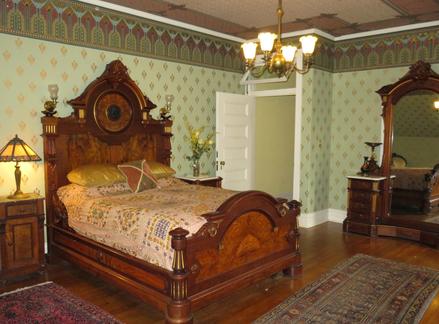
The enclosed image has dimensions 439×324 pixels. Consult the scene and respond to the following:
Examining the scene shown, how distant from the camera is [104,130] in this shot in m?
4.72

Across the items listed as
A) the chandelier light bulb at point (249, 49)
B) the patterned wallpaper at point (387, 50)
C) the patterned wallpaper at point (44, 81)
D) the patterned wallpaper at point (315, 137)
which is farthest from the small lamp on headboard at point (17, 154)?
the patterned wallpaper at point (387, 50)

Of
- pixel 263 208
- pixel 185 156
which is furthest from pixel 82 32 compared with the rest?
pixel 263 208

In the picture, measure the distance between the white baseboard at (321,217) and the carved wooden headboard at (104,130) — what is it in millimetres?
2462

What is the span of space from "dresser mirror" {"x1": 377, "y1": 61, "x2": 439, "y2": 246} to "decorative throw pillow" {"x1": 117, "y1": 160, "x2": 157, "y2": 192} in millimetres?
3424

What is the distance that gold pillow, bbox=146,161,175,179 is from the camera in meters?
4.87

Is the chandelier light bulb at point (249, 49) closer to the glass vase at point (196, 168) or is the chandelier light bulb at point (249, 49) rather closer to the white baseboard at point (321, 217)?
the glass vase at point (196, 168)

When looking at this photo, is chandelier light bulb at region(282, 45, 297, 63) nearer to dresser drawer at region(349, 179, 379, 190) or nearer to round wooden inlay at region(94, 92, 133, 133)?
round wooden inlay at region(94, 92, 133, 133)

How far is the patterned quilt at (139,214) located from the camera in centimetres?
313

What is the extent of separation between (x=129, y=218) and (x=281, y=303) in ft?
5.02

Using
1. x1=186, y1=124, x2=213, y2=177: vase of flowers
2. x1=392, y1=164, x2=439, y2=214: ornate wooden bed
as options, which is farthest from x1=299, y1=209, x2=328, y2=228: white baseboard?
x1=186, y1=124, x2=213, y2=177: vase of flowers

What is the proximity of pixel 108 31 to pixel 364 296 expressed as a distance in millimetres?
4115

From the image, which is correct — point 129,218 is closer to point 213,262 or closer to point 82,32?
point 213,262

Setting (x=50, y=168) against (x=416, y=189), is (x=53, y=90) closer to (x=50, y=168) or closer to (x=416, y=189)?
(x=50, y=168)

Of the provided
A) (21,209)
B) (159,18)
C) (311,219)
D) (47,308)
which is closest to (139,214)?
(47,308)
